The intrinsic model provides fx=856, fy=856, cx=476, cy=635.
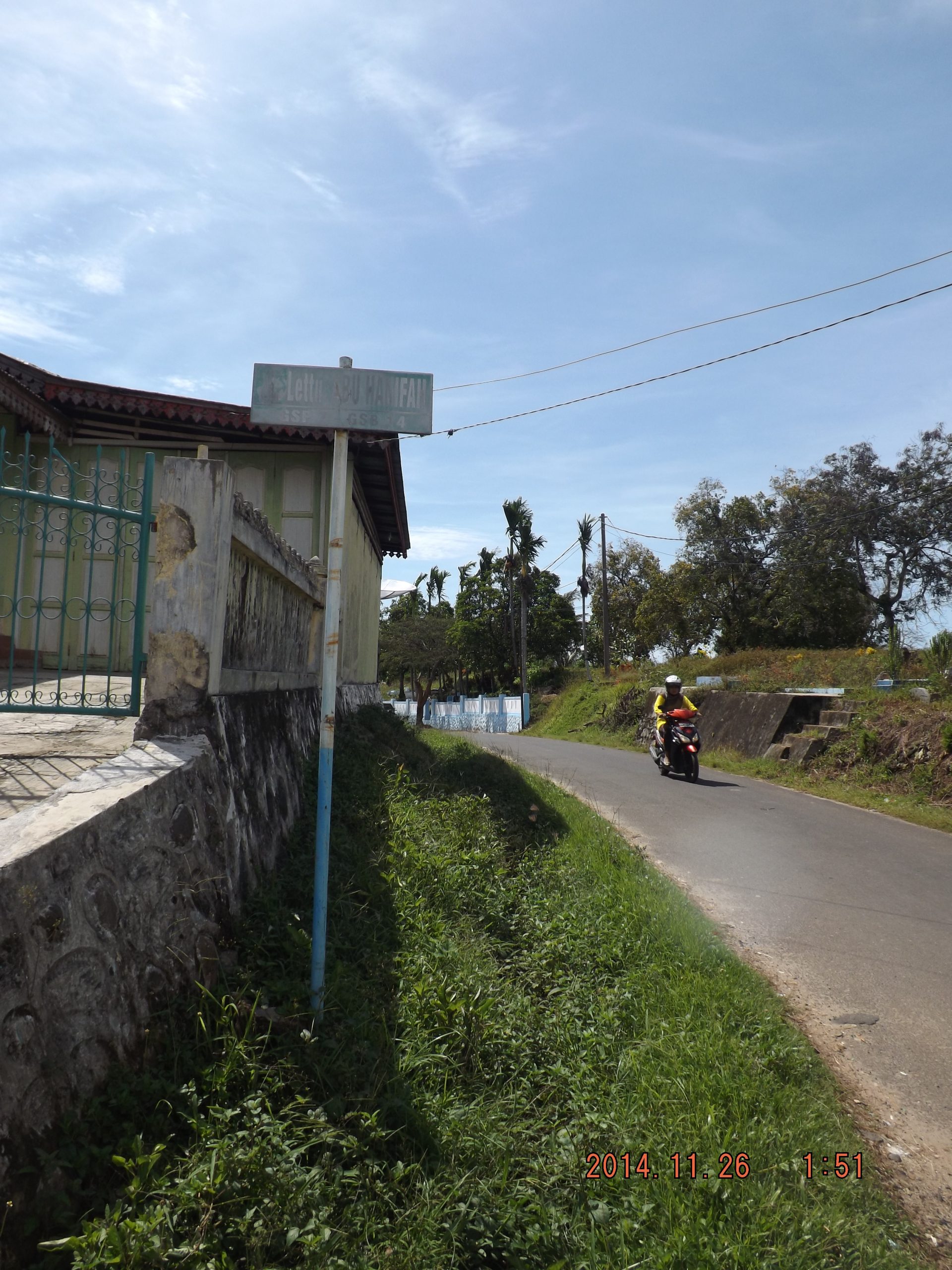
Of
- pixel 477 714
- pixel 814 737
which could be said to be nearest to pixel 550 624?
pixel 477 714

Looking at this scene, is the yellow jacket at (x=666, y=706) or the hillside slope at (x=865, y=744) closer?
the hillside slope at (x=865, y=744)

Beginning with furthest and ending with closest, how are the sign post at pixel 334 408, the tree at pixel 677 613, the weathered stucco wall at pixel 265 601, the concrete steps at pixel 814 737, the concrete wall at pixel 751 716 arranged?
the tree at pixel 677 613 → the concrete wall at pixel 751 716 → the concrete steps at pixel 814 737 → the weathered stucco wall at pixel 265 601 → the sign post at pixel 334 408

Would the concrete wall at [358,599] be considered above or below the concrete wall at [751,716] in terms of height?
above

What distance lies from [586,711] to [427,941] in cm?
2746

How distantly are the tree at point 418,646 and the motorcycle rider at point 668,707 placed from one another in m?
25.7

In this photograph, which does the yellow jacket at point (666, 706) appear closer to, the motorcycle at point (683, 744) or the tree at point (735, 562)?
the motorcycle at point (683, 744)

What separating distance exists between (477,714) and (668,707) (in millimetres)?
29305

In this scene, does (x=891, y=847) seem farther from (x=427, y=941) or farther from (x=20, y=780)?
(x=20, y=780)

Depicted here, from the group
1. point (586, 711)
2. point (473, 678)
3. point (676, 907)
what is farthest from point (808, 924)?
point (473, 678)

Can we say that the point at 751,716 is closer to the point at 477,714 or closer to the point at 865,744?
the point at 865,744

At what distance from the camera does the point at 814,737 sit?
46.9 ft

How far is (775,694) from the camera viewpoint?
672 inches

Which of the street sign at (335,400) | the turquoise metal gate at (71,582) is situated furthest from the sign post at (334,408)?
the turquoise metal gate at (71,582)
